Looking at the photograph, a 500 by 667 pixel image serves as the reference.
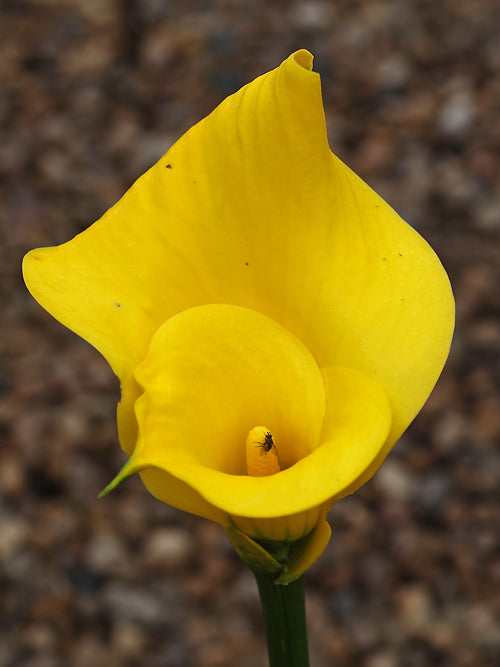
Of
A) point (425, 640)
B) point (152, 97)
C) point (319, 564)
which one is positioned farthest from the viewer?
point (152, 97)

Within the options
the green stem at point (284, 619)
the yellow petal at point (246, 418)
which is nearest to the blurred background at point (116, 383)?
the green stem at point (284, 619)

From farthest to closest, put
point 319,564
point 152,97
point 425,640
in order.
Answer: point 152,97, point 319,564, point 425,640

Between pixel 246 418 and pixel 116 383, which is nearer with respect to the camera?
pixel 246 418

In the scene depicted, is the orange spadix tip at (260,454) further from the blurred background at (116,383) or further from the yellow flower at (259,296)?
the blurred background at (116,383)

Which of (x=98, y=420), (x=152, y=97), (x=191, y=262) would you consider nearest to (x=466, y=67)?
(x=152, y=97)

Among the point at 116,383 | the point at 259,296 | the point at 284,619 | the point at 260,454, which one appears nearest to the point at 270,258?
the point at 259,296

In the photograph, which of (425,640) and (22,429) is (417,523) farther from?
(22,429)

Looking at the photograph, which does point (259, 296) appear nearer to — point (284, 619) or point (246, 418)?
point (246, 418)
